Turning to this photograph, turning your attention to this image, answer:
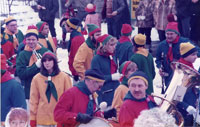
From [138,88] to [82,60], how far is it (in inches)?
101

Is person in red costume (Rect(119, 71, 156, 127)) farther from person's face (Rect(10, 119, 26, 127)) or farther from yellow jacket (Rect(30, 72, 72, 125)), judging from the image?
yellow jacket (Rect(30, 72, 72, 125))

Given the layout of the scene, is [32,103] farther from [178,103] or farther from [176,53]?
[176,53]

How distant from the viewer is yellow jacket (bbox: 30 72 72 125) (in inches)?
217

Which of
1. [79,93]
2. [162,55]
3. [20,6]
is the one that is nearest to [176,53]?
[162,55]

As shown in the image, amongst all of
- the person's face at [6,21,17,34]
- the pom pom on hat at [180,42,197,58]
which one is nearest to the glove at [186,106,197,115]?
the pom pom on hat at [180,42,197,58]

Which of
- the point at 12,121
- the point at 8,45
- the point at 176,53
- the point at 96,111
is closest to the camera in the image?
the point at 12,121

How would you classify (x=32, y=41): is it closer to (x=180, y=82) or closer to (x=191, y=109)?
(x=180, y=82)

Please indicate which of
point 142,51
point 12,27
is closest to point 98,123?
point 142,51

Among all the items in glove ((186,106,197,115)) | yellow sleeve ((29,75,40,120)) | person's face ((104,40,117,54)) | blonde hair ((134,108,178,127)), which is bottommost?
glove ((186,106,197,115))

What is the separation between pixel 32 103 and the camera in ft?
18.0

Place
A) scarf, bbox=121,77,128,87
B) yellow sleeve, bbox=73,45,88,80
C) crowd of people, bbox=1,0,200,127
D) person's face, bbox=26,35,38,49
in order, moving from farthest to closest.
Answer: yellow sleeve, bbox=73,45,88,80
person's face, bbox=26,35,38,49
scarf, bbox=121,77,128,87
crowd of people, bbox=1,0,200,127

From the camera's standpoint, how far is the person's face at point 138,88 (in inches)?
181

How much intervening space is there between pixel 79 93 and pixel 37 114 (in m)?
1.04

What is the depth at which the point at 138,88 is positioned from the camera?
4.63 meters
